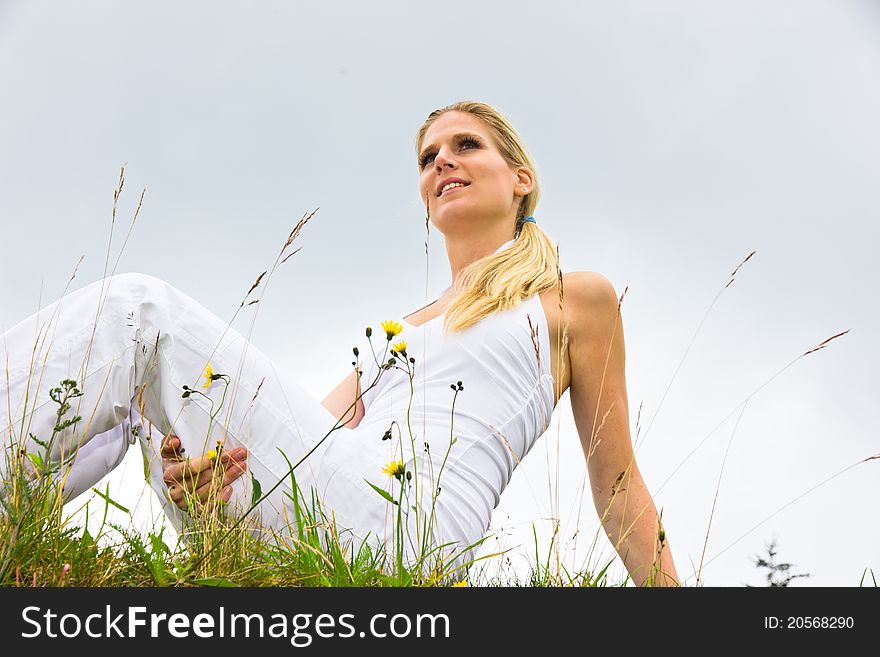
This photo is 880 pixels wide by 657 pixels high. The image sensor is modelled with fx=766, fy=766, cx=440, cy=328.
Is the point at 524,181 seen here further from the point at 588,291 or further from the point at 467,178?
the point at 588,291

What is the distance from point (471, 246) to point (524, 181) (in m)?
0.45

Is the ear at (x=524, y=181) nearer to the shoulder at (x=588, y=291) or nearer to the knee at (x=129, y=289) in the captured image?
the shoulder at (x=588, y=291)

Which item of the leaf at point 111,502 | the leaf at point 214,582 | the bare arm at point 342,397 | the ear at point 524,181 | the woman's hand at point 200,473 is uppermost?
the ear at point 524,181

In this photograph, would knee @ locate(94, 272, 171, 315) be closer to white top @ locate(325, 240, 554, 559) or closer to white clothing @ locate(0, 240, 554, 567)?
white clothing @ locate(0, 240, 554, 567)

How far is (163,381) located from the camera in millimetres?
2074

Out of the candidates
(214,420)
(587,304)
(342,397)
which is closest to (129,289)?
(214,420)

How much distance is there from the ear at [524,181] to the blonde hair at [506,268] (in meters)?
0.02

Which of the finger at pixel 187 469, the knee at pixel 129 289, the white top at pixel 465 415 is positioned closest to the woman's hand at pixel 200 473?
the finger at pixel 187 469

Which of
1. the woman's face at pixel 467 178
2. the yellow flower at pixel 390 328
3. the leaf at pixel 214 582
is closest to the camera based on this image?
the leaf at pixel 214 582

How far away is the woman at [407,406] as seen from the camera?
1.96 meters

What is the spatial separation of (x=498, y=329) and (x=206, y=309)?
919 millimetres
